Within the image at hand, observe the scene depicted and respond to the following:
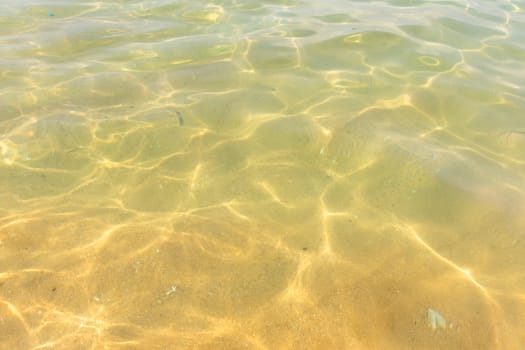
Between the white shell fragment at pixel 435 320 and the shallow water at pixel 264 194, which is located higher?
the shallow water at pixel 264 194

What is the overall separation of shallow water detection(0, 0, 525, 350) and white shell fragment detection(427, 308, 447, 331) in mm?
10

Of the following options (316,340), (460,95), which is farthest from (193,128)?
(460,95)

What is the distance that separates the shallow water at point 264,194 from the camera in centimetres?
213

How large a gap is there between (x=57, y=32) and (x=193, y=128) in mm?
4037

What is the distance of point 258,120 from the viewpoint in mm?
3744

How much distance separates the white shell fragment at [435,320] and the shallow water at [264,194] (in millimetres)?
10

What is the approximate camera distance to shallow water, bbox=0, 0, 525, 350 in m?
→ 2.13

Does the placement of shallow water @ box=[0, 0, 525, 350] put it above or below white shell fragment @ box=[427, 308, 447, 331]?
above

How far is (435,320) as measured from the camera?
83.8 inches

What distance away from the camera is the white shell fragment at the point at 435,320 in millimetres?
2104

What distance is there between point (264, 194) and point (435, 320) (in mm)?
1508

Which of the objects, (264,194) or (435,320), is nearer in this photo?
(435,320)

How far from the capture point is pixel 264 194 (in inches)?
118

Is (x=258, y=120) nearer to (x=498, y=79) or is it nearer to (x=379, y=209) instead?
(x=379, y=209)
